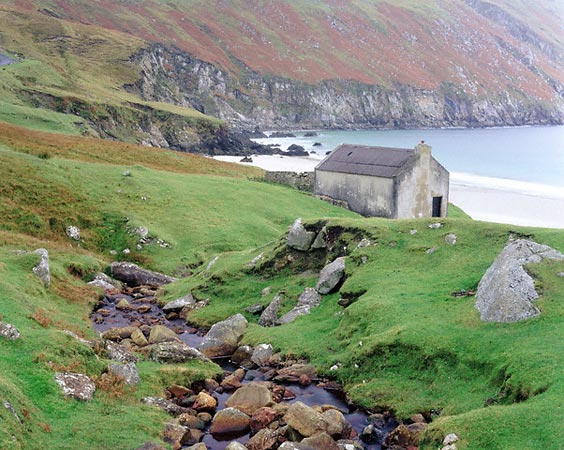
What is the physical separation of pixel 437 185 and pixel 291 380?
122 feet

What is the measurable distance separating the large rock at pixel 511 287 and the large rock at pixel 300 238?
1230 centimetres

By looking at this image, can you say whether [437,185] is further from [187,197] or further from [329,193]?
[187,197]

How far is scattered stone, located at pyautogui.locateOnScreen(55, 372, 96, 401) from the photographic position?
21.4 meters

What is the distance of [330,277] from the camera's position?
107 feet

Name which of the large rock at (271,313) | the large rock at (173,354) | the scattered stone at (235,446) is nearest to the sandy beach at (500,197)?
the large rock at (271,313)

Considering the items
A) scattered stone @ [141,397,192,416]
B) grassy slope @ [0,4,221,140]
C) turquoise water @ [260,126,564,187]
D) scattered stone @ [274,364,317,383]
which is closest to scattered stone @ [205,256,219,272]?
scattered stone @ [274,364,317,383]

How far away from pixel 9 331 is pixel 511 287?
19617 mm

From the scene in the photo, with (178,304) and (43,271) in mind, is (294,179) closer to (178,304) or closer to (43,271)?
(178,304)

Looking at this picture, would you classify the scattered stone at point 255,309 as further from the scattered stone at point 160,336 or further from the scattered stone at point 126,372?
the scattered stone at point 126,372

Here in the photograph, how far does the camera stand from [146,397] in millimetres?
23328

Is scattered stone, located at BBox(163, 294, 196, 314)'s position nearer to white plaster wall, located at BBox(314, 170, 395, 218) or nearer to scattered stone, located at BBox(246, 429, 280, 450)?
scattered stone, located at BBox(246, 429, 280, 450)

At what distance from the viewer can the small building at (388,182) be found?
5619cm

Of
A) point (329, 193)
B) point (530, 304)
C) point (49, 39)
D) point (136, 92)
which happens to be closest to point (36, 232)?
point (329, 193)

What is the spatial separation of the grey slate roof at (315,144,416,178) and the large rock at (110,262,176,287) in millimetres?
24425
